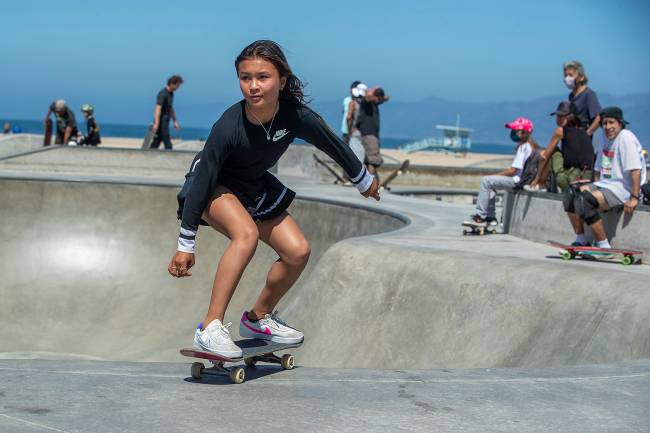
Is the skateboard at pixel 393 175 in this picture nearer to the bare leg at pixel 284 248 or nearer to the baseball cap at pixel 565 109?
the baseball cap at pixel 565 109

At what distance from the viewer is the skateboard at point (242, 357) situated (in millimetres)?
4820

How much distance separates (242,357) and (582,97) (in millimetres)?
7911

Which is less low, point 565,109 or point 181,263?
point 565,109

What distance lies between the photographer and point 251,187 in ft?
17.3

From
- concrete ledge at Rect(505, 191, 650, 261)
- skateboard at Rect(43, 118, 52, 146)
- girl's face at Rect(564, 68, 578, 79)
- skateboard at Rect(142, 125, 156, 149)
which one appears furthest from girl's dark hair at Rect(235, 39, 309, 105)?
skateboard at Rect(43, 118, 52, 146)

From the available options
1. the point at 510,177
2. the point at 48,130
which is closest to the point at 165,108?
the point at 48,130

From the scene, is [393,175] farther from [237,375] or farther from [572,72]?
[237,375]

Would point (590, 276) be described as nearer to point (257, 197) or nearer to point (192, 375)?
point (257, 197)

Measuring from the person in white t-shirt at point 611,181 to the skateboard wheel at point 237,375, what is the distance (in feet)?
19.6

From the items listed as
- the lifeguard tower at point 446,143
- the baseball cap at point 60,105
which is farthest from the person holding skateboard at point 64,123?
the lifeguard tower at point 446,143

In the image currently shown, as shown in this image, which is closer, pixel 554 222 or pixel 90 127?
pixel 554 222

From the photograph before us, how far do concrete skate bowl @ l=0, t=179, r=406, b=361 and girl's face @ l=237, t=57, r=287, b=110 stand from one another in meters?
6.85

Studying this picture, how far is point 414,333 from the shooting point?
853 centimetres

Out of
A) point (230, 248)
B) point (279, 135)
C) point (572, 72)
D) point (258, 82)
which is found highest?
point (572, 72)
